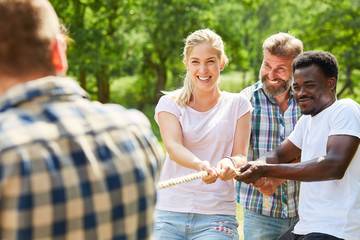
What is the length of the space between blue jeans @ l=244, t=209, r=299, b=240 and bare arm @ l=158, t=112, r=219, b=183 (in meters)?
1.09

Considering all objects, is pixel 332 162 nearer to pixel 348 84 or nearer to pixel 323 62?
pixel 323 62

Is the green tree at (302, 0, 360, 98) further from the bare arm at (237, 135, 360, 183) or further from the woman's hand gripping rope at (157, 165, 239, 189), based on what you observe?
the woman's hand gripping rope at (157, 165, 239, 189)

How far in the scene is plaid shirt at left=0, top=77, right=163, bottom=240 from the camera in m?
1.32

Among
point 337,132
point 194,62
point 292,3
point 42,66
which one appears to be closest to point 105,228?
point 42,66

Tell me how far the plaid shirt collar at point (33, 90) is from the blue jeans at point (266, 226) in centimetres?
301

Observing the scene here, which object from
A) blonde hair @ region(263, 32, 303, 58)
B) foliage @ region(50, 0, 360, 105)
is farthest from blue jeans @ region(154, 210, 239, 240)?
foliage @ region(50, 0, 360, 105)

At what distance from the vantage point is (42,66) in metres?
1.45

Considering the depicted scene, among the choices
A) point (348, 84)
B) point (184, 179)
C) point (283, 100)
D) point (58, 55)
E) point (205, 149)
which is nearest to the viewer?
point (58, 55)

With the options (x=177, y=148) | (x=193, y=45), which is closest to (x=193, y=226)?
(x=177, y=148)

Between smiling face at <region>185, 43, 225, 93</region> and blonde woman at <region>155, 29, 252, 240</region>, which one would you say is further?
smiling face at <region>185, 43, 225, 93</region>

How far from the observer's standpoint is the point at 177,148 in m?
3.38

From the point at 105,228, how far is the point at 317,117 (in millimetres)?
2043

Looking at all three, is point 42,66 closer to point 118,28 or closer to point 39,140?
point 39,140

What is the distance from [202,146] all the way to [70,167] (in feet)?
7.08
